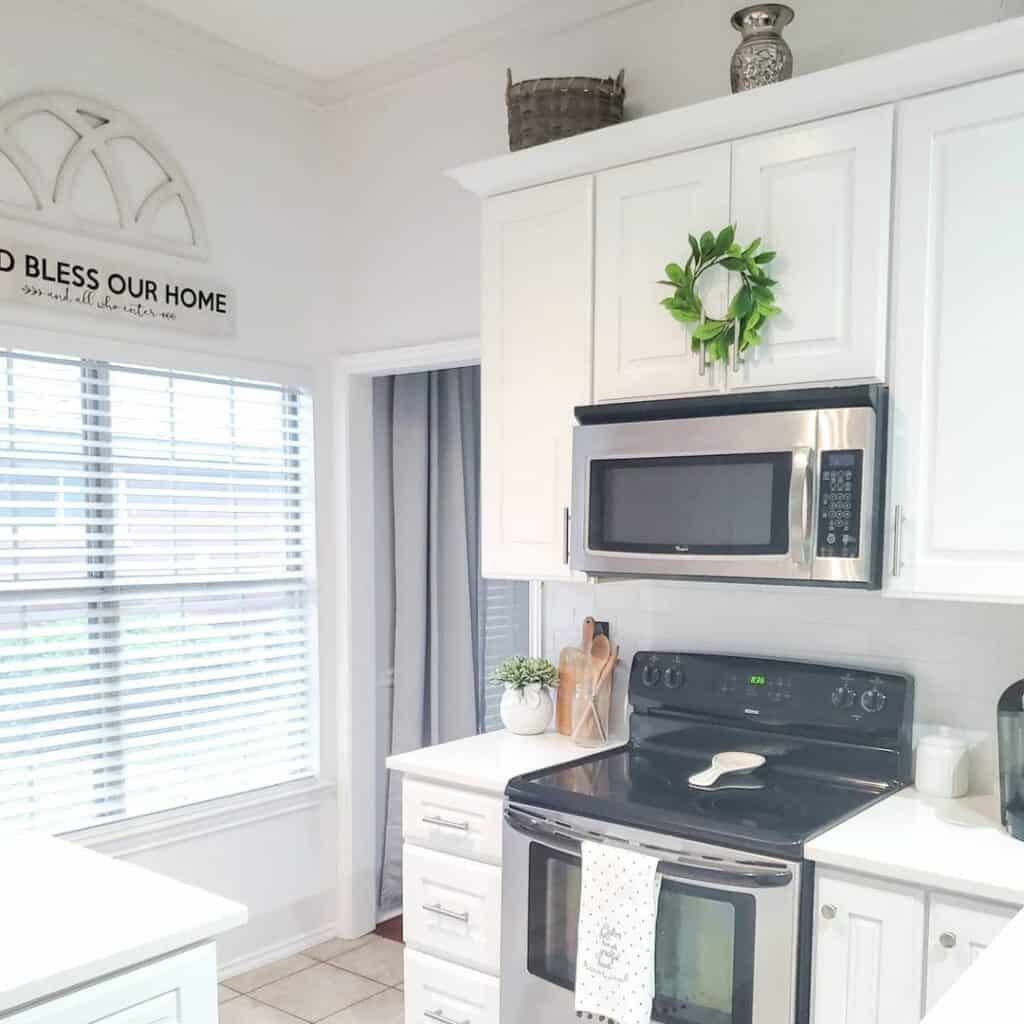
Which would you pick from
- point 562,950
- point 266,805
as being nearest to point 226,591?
point 266,805

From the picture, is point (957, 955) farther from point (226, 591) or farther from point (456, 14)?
point (456, 14)

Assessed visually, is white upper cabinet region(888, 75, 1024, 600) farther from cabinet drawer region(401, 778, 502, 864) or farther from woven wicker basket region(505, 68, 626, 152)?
cabinet drawer region(401, 778, 502, 864)

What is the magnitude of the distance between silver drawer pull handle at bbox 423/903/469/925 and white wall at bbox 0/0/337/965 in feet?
3.38

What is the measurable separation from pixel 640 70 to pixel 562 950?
230cm

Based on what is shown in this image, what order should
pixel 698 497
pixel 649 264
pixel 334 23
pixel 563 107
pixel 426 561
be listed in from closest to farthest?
pixel 698 497
pixel 649 264
pixel 563 107
pixel 334 23
pixel 426 561

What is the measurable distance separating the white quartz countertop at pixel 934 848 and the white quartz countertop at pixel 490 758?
30.8 inches

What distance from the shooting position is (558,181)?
2.53m

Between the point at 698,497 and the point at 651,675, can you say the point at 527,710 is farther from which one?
the point at 698,497

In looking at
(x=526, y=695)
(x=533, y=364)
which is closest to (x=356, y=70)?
(x=533, y=364)

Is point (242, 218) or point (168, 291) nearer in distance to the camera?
point (168, 291)

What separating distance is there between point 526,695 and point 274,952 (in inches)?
56.4

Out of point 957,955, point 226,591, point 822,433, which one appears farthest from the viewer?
point 226,591

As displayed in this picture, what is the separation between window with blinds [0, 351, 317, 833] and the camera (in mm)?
2766

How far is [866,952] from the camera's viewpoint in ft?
5.95
